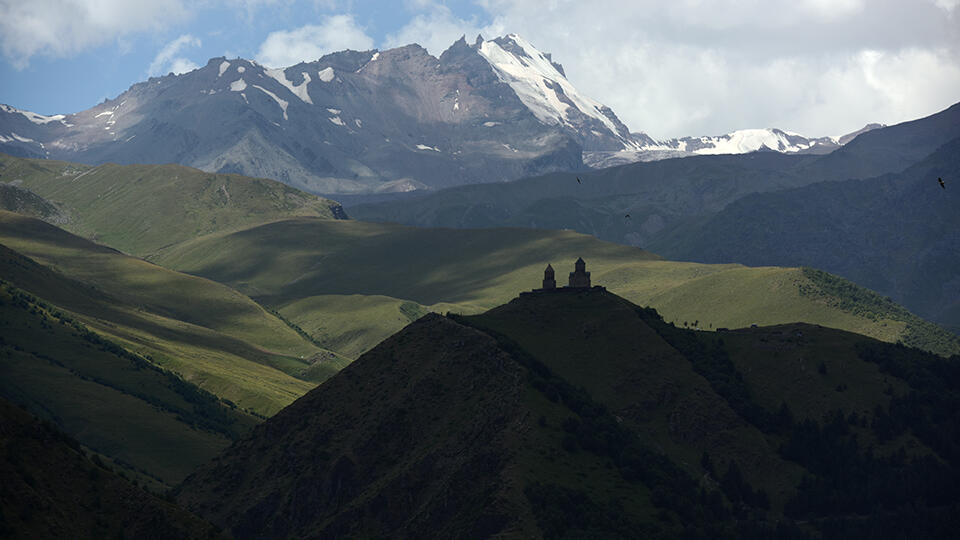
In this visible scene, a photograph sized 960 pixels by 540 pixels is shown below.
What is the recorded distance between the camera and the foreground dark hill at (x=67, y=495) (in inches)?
5684

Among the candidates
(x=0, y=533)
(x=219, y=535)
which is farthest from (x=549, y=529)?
(x=0, y=533)

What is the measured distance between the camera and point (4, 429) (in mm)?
152125

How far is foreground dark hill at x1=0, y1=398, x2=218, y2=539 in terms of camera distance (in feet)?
474

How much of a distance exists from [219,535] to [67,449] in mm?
21362

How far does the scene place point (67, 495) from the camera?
15238 cm

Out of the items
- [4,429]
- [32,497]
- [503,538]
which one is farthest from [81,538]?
[503,538]

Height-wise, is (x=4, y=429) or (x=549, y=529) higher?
(x=4, y=429)

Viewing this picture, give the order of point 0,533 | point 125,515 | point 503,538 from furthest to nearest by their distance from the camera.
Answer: point 503,538 → point 125,515 → point 0,533

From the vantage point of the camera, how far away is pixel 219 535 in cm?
16062

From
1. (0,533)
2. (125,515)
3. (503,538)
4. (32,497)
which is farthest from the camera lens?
(503,538)

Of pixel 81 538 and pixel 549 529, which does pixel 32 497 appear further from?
pixel 549 529

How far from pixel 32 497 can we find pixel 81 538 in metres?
7.15

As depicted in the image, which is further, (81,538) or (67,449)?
(67,449)

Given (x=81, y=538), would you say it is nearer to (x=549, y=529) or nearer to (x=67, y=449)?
(x=67, y=449)
